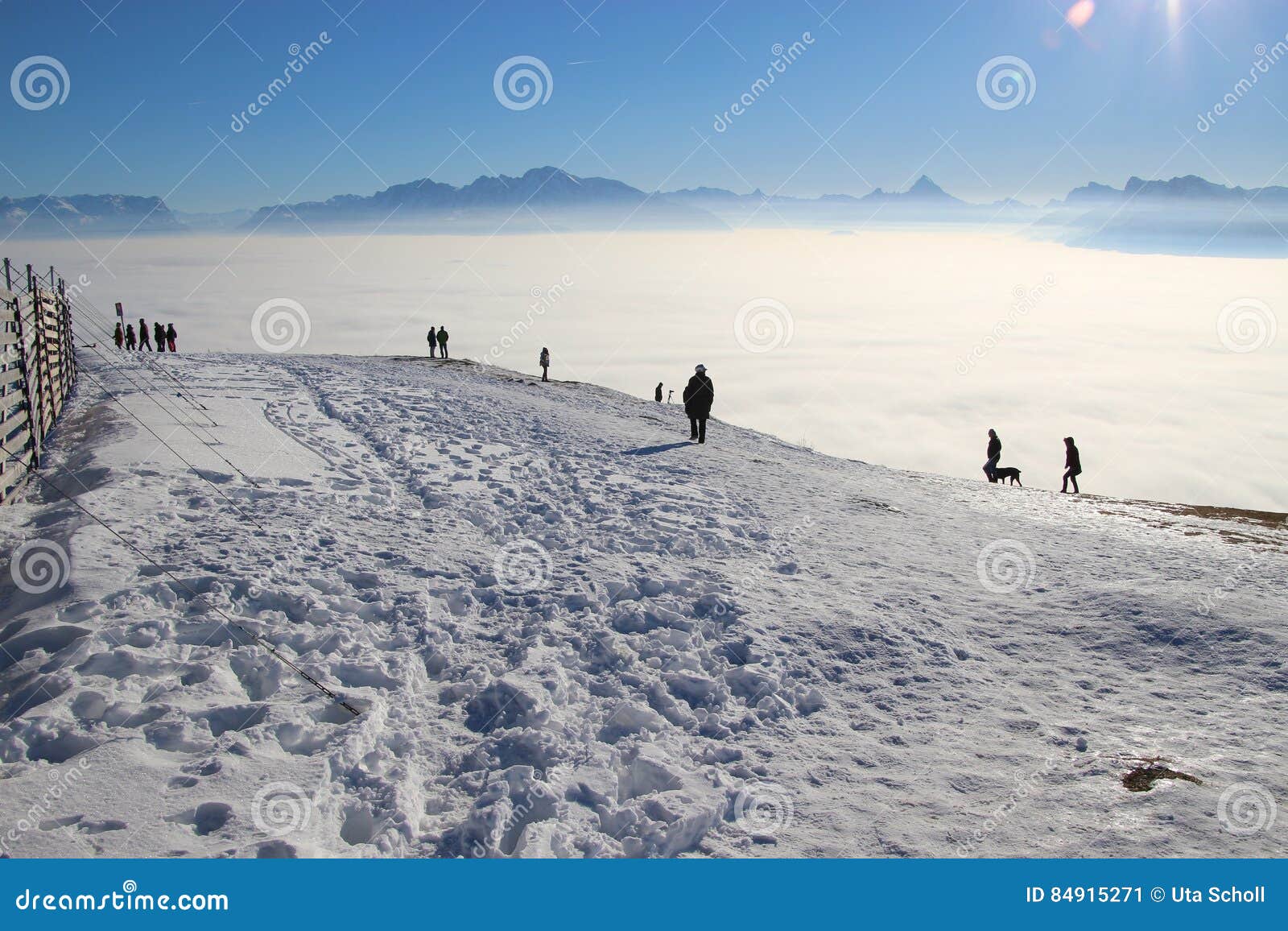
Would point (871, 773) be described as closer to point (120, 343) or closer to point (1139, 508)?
point (1139, 508)

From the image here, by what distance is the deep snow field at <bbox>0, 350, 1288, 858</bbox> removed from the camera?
5043mm

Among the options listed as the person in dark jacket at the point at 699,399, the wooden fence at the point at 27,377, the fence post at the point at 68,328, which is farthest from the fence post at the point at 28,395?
the person in dark jacket at the point at 699,399

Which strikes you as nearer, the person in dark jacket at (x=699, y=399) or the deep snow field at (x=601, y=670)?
the deep snow field at (x=601, y=670)

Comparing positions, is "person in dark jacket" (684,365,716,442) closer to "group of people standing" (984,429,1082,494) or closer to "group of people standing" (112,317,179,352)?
"group of people standing" (984,429,1082,494)

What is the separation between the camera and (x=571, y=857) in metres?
4.80

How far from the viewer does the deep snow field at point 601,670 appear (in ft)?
16.5

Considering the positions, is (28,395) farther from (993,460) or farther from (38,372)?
(993,460)

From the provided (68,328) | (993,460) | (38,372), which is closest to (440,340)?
(68,328)

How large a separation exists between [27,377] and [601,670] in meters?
11.5

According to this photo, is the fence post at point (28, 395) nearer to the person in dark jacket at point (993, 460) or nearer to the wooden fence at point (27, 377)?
the wooden fence at point (27, 377)

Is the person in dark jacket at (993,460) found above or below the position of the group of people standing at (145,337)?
below

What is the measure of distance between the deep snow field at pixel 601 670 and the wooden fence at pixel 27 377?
0.54 metres
